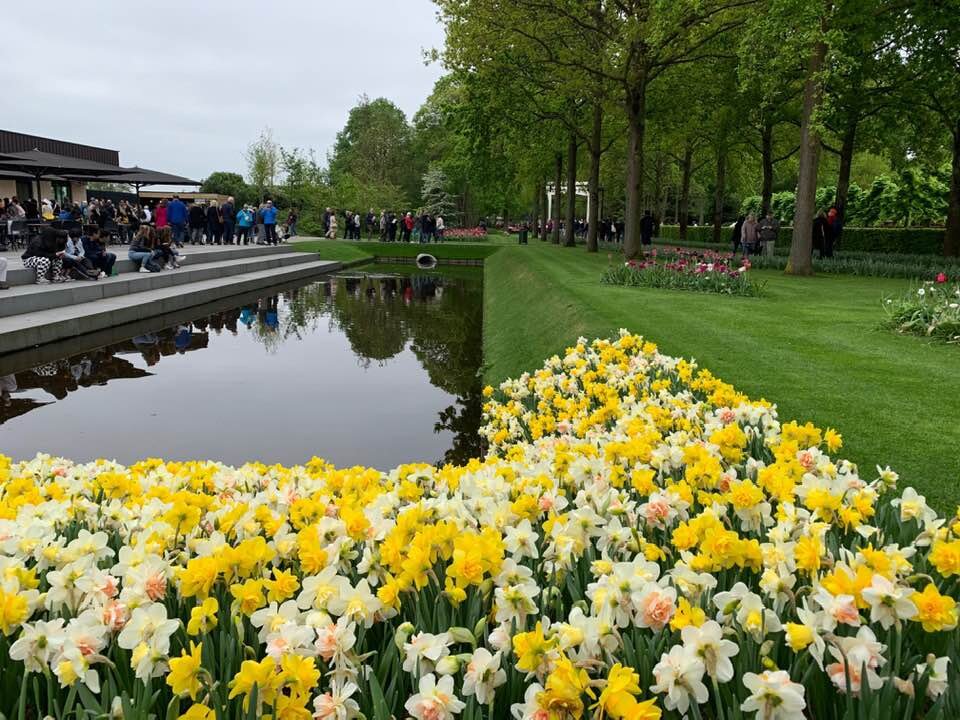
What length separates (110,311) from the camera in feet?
50.1

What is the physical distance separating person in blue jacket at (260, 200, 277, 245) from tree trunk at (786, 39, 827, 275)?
24.2 m

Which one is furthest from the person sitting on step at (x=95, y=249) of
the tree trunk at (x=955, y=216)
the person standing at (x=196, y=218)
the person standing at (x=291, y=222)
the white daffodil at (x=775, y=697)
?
the person standing at (x=291, y=222)

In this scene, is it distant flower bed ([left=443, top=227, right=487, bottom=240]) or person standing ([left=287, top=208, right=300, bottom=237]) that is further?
distant flower bed ([left=443, top=227, right=487, bottom=240])

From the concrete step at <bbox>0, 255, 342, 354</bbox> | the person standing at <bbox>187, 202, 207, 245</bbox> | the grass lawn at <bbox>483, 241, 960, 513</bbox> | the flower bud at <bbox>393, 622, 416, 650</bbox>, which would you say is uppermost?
the person standing at <bbox>187, 202, 207, 245</bbox>

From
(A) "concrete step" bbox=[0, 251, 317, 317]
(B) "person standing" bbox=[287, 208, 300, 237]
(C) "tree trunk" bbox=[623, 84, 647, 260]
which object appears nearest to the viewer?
(A) "concrete step" bbox=[0, 251, 317, 317]

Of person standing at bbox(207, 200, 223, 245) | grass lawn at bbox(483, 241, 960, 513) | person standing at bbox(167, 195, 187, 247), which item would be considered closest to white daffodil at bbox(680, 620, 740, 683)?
grass lawn at bbox(483, 241, 960, 513)

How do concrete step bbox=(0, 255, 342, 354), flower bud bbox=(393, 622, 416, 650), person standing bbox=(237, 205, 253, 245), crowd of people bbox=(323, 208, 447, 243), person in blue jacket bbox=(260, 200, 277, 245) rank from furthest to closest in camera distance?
1. crowd of people bbox=(323, 208, 447, 243)
2. person in blue jacket bbox=(260, 200, 277, 245)
3. person standing bbox=(237, 205, 253, 245)
4. concrete step bbox=(0, 255, 342, 354)
5. flower bud bbox=(393, 622, 416, 650)

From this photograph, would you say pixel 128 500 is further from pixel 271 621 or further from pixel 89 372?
pixel 89 372

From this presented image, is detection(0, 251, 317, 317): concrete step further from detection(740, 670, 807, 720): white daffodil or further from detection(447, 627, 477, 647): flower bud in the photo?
detection(740, 670, 807, 720): white daffodil

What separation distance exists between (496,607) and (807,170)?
19.9 meters

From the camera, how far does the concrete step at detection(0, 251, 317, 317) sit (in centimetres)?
1454

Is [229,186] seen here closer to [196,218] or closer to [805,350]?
[196,218]

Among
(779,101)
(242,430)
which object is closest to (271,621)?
(242,430)

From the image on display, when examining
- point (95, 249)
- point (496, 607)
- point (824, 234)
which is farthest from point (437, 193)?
point (496, 607)
